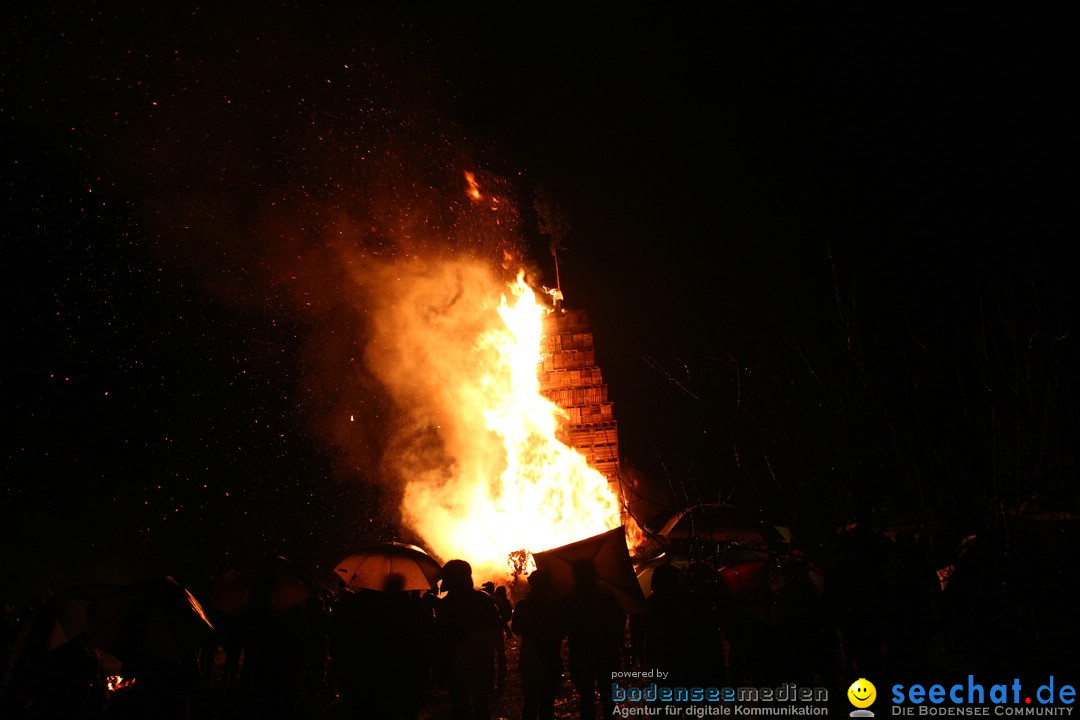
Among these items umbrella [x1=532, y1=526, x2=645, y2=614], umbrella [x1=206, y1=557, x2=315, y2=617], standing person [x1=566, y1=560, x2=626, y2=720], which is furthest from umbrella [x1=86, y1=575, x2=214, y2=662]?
standing person [x1=566, y1=560, x2=626, y2=720]

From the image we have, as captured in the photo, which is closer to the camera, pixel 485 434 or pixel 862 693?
pixel 862 693

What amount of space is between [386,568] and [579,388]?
15.8m

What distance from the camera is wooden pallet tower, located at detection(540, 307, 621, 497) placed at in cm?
2283

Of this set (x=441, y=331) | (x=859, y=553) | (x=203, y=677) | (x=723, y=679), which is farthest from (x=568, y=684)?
(x=441, y=331)

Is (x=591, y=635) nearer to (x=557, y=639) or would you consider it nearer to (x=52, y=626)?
(x=557, y=639)

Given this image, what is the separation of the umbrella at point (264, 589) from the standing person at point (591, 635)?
9.78 ft

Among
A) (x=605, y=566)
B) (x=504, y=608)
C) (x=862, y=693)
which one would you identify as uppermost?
(x=605, y=566)

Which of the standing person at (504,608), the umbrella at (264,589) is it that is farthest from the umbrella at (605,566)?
the umbrella at (264,589)

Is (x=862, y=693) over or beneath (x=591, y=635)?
beneath

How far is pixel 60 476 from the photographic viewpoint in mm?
25750

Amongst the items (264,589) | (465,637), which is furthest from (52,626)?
(465,637)

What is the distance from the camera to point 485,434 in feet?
76.2

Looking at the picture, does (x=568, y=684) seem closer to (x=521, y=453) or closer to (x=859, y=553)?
(x=859, y=553)

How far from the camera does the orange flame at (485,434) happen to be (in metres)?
21.6
